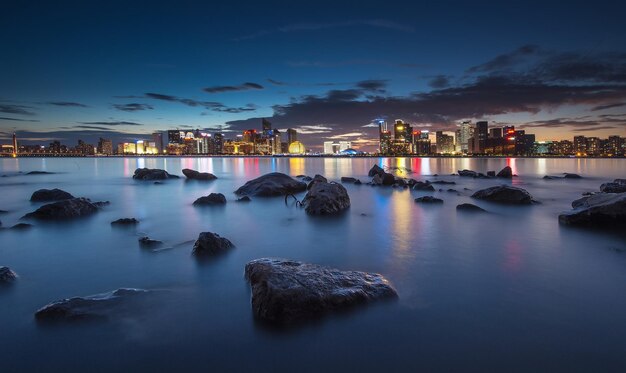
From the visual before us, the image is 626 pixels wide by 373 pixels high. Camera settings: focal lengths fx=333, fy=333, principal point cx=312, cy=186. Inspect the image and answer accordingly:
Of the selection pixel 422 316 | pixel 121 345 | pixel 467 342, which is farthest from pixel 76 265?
pixel 467 342

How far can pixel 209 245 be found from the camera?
8.42 metres

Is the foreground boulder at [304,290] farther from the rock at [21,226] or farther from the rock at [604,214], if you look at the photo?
the rock at [21,226]

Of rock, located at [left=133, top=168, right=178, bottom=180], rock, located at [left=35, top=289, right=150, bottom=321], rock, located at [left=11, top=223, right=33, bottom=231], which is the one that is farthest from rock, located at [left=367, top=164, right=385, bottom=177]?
rock, located at [left=35, top=289, right=150, bottom=321]

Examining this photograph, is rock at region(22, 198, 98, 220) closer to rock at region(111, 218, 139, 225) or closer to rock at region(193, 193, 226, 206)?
rock at region(111, 218, 139, 225)

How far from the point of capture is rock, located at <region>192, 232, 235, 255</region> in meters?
8.32

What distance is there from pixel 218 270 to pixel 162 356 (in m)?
3.18

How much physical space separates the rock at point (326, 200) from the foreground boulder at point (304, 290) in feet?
27.3

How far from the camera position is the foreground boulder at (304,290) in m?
4.89

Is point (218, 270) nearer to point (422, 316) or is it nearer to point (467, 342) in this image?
point (422, 316)

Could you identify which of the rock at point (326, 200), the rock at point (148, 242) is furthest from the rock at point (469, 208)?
the rock at point (148, 242)

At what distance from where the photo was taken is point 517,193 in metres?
17.0

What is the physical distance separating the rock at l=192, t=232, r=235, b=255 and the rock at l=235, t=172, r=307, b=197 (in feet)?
38.6

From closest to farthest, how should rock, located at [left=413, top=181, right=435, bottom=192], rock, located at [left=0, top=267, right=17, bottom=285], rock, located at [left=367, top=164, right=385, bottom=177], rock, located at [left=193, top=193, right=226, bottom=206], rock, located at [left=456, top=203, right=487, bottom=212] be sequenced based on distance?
rock, located at [left=0, top=267, right=17, bottom=285], rock, located at [left=456, top=203, right=487, bottom=212], rock, located at [left=193, top=193, right=226, bottom=206], rock, located at [left=413, top=181, right=435, bottom=192], rock, located at [left=367, top=164, right=385, bottom=177]

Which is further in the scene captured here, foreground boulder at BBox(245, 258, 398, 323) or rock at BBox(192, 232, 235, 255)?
rock at BBox(192, 232, 235, 255)
